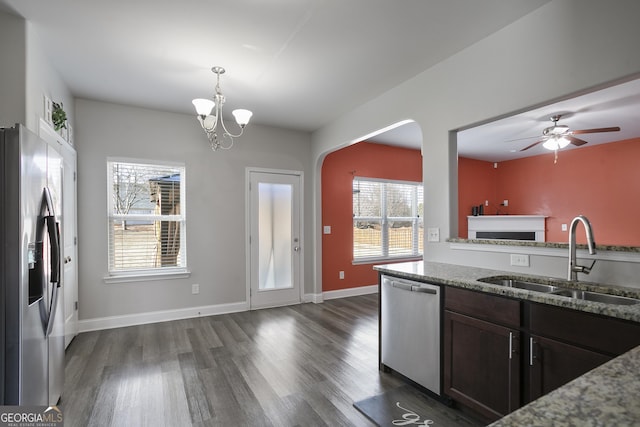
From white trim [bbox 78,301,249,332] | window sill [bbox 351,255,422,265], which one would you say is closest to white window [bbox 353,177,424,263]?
window sill [bbox 351,255,422,265]

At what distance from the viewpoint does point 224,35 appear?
2.50 metres

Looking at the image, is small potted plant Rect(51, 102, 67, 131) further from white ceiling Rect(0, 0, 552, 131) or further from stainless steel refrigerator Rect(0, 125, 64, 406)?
stainless steel refrigerator Rect(0, 125, 64, 406)

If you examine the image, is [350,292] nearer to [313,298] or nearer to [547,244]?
[313,298]

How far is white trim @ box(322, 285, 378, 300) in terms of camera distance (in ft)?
17.4

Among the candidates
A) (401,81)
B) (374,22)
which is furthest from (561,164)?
(374,22)

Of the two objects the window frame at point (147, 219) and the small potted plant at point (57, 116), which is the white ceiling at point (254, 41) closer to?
the small potted plant at point (57, 116)

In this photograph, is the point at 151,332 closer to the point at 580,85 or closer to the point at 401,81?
the point at 401,81

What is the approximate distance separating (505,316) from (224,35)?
278 cm

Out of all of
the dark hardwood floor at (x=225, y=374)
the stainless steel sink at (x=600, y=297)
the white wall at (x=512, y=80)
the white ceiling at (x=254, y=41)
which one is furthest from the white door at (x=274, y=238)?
the stainless steel sink at (x=600, y=297)

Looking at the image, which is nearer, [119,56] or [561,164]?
[119,56]

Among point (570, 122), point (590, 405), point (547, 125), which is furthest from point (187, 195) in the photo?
point (570, 122)

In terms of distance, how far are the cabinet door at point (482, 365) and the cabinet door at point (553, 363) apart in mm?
81

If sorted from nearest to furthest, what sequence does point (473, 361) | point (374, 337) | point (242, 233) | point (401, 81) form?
point (473, 361)
point (401, 81)
point (374, 337)
point (242, 233)

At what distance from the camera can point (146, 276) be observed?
160 inches
